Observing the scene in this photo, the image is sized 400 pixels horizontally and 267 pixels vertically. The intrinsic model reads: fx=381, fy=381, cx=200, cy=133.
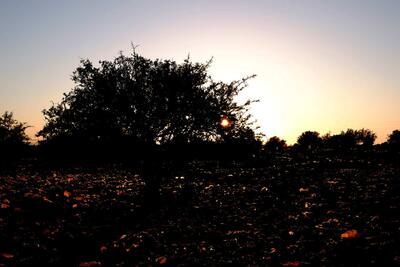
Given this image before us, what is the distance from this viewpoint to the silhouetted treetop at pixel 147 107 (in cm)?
1866

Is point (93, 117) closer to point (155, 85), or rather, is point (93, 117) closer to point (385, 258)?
point (155, 85)

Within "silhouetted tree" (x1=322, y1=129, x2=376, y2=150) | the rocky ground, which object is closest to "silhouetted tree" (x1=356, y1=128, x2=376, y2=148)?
"silhouetted tree" (x1=322, y1=129, x2=376, y2=150)

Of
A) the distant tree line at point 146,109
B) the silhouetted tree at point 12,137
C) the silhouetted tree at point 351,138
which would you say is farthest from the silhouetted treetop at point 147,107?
the silhouetted tree at point 351,138

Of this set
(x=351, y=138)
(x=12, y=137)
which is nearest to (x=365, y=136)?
(x=351, y=138)

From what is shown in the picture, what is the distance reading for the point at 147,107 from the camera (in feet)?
61.6

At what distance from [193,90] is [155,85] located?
1.92m

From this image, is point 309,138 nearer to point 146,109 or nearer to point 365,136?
point 365,136

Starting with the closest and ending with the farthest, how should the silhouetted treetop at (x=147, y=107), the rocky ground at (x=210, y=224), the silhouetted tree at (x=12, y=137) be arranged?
the rocky ground at (x=210, y=224), the silhouetted treetop at (x=147, y=107), the silhouetted tree at (x=12, y=137)

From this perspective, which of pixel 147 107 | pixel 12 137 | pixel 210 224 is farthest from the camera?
pixel 12 137

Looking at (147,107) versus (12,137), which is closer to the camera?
(147,107)

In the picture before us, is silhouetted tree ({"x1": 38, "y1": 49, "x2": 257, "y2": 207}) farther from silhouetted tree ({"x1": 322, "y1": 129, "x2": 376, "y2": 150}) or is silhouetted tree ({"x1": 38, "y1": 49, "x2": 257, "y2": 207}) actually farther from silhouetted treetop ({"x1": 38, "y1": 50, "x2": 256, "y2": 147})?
silhouetted tree ({"x1": 322, "y1": 129, "x2": 376, "y2": 150})

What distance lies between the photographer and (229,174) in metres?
26.7

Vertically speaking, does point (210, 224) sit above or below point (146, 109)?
below

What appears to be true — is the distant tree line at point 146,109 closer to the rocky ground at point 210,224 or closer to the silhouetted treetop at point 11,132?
the rocky ground at point 210,224
